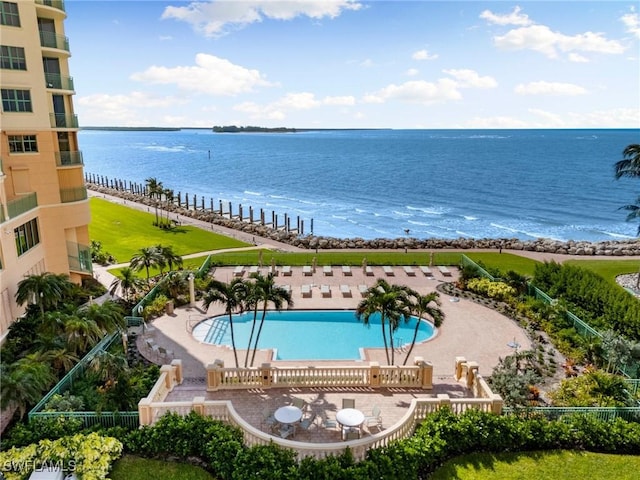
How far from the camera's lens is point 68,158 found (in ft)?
96.0

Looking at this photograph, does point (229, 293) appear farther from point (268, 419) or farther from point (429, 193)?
point (429, 193)

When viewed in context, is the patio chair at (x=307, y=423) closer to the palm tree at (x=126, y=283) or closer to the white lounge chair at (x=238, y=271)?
the palm tree at (x=126, y=283)

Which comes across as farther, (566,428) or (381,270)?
(381,270)

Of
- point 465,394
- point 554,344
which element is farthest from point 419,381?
→ point 554,344

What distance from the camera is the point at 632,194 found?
327 feet

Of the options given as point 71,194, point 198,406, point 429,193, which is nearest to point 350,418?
point 198,406

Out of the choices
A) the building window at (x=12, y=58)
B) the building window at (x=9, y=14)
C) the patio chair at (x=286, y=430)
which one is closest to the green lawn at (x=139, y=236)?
the building window at (x=12, y=58)

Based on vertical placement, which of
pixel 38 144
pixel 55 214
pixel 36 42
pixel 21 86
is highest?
pixel 36 42

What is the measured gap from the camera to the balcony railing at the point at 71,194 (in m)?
29.2

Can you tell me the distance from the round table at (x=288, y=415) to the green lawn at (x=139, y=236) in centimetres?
2918

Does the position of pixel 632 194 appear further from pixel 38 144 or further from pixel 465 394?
pixel 38 144

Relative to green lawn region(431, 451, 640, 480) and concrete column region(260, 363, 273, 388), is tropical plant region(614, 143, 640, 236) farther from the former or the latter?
concrete column region(260, 363, 273, 388)

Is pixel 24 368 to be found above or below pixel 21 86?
below

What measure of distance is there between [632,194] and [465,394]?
10240cm
